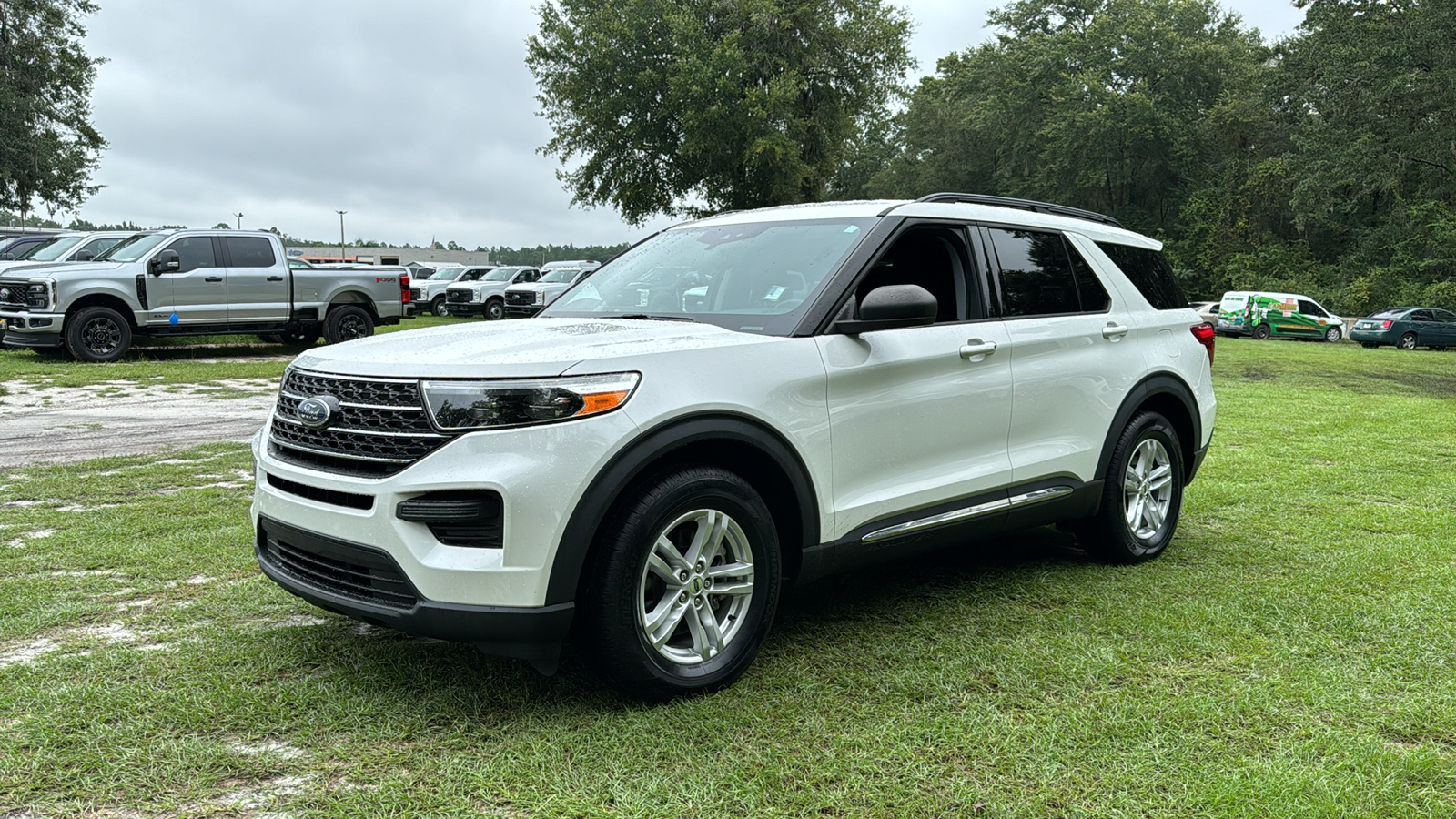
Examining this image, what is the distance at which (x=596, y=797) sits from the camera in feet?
9.50

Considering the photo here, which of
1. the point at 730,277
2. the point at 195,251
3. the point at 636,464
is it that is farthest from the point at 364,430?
the point at 195,251

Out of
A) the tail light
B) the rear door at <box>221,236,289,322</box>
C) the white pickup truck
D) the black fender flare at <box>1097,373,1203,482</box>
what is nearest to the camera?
the black fender flare at <box>1097,373,1203,482</box>

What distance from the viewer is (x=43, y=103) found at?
34.2m

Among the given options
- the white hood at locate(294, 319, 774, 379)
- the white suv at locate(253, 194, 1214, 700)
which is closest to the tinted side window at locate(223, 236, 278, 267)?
the white suv at locate(253, 194, 1214, 700)

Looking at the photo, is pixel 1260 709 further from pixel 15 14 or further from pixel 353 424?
pixel 15 14

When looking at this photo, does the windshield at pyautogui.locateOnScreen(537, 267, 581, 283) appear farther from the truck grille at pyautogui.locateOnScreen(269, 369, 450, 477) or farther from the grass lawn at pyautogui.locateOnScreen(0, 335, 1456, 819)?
the truck grille at pyautogui.locateOnScreen(269, 369, 450, 477)

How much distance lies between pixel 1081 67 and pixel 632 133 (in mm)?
29106

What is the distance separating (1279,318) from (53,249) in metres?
35.2

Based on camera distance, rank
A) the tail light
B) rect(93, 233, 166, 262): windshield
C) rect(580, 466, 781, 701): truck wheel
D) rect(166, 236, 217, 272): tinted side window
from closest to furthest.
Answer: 1. rect(580, 466, 781, 701): truck wheel
2. the tail light
3. rect(93, 233, 166, 262): windshield
4. rect(166, 236, 217, 272): tinted side window

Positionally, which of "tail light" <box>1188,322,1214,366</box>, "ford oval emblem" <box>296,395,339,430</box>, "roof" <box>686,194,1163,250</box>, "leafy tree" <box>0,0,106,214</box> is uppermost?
"leafy tree" <box>0,0,106,214</box>

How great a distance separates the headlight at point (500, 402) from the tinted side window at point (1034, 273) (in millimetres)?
2366

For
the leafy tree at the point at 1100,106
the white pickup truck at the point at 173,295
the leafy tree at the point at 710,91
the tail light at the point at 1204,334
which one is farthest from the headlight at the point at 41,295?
the leafy tree at the point at 1100,106

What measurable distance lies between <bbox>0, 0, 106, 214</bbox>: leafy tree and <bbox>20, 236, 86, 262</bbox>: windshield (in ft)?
51.3

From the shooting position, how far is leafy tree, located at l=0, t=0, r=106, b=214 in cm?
3288
